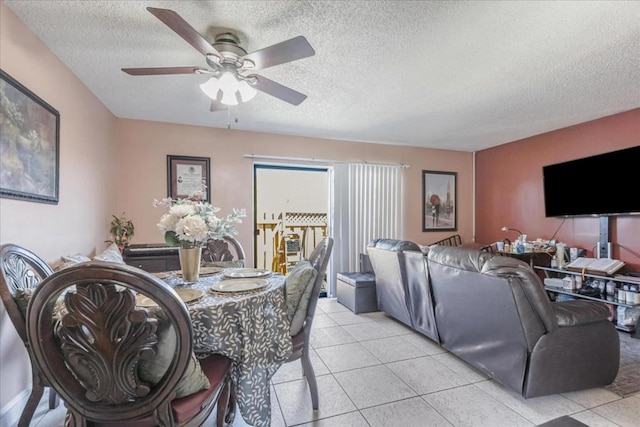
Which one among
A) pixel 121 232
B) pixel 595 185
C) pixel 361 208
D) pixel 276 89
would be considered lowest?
pixel 121 232

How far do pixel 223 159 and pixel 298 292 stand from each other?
281cm

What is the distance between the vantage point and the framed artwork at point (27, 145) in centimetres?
166

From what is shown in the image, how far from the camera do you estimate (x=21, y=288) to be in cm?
145

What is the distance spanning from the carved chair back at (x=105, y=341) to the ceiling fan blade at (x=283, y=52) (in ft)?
4.20

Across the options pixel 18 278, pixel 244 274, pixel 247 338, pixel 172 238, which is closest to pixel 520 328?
pixel 247 338

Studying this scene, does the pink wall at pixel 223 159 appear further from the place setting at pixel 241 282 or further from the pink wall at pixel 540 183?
the place setting at pixel 241 282

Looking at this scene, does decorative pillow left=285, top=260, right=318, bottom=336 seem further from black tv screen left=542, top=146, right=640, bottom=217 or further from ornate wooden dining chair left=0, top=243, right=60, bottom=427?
black tv screen left=542, top=146, right=640, bottom=217

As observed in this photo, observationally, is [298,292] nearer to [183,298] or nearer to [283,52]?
[183,298]

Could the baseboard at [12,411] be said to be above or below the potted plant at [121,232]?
below

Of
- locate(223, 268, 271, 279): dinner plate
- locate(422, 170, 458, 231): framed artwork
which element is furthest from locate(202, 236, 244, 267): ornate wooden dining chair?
locate(422, 170, 458, 231): framed artwork

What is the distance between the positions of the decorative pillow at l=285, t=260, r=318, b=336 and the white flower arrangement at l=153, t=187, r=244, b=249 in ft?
1.52

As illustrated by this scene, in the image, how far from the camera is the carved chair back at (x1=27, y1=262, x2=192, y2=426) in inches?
35.5

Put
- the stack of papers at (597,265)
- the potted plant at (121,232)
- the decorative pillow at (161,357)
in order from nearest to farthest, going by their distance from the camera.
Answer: the decorative pillow at (161,357) → the stack of papers at (597,265) → the potted plant at (121,232)

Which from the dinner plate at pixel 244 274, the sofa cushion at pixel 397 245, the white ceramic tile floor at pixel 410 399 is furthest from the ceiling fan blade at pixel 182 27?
the sofa cushion at pixel 397 245
